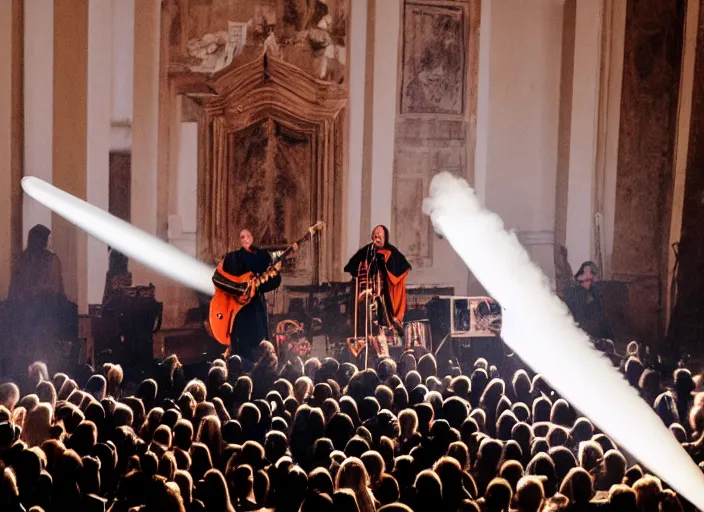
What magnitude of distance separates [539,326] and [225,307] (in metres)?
4.28

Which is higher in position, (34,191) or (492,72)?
(492,72)

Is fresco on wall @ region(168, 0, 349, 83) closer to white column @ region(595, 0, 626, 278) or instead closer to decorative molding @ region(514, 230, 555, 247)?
decorative molding @ region(514, 230, 555, 247)

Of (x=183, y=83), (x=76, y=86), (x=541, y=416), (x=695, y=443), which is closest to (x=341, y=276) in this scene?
(x=183, y=83)

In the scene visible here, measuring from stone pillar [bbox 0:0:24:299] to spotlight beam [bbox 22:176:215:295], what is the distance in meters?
0.21

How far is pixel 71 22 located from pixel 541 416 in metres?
8.03

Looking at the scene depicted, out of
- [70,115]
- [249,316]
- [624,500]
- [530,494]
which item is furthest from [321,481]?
[70,115]

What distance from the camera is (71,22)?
13945 millimetres

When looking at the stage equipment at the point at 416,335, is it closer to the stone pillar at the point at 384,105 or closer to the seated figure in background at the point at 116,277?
the stone pillar at the point at 384,105

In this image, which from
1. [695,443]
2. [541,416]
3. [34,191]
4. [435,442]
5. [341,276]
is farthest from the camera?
[341,276]

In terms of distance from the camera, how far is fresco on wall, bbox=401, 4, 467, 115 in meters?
15.4

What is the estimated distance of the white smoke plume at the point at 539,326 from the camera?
994 centimetres

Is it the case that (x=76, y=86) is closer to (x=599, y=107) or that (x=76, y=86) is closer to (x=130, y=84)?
(x=130, y=84)

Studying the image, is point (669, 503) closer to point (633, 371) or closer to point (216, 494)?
point (216, 494)

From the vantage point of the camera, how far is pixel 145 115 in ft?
47.2
